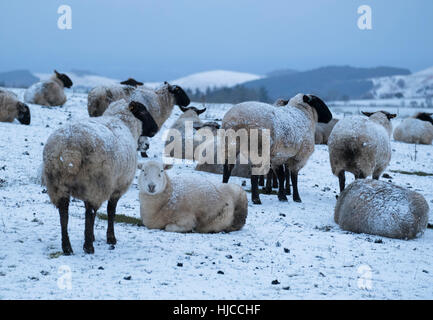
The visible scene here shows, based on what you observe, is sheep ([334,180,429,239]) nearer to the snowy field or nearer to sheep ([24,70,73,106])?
the snowy field

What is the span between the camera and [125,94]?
1716 centimetres

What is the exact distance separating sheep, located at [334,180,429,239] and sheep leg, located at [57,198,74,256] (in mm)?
5291

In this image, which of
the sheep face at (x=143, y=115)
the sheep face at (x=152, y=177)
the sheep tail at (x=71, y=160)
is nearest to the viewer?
the sheep tail at (x=71, y=160)

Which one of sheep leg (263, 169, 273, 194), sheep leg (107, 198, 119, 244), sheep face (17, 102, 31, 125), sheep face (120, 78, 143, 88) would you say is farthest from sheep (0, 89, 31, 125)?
sheep leg (107, 198, 119, 244)

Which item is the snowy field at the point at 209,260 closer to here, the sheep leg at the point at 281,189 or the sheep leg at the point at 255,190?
the sheep leg at the point at 255,190

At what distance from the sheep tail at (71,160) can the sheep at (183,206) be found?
7.45 ft

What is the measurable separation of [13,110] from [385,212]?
47.7ft

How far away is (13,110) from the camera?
19.6 m

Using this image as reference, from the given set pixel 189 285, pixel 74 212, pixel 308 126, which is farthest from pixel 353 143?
pixel 189 285

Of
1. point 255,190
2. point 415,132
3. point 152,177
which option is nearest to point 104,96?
point 255,190

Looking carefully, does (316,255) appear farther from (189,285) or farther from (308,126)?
(308,126)

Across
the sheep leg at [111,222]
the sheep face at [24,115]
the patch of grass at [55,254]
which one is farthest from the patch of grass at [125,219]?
the sheep face at [24,115]

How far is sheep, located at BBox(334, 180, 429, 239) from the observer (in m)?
9.68

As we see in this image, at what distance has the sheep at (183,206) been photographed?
9422 millimetres
